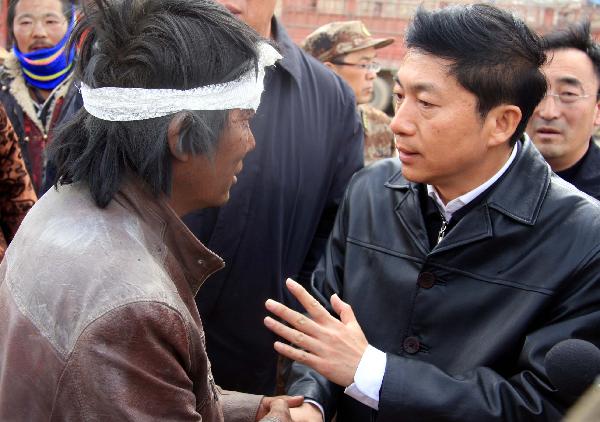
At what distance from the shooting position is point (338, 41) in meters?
6.05

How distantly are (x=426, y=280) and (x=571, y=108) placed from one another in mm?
1813

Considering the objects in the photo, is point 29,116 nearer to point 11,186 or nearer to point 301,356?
point 11,186

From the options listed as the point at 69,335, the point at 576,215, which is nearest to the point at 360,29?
the point at 576,215

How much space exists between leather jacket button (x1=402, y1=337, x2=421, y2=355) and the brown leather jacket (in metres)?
0.82

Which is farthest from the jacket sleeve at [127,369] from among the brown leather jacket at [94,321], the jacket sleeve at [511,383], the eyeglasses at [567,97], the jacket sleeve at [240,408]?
the eyeglasses at [567,97]

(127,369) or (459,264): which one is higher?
(127,369)

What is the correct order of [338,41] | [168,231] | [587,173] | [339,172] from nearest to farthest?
[168,231] → [339,172] → [587,173] → [338,41]

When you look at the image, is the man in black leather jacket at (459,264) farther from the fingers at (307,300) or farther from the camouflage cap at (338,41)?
the camouflage cap at (338,41)

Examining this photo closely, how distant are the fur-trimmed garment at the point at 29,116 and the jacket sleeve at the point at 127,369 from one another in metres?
3.05

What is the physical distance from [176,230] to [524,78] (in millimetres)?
1266

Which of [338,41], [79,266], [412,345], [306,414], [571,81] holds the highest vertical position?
[79,266]

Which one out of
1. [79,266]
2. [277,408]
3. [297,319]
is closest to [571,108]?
[297,319]

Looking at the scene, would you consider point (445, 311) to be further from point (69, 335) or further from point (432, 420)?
point (69, 335)

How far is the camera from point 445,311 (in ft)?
7.80
